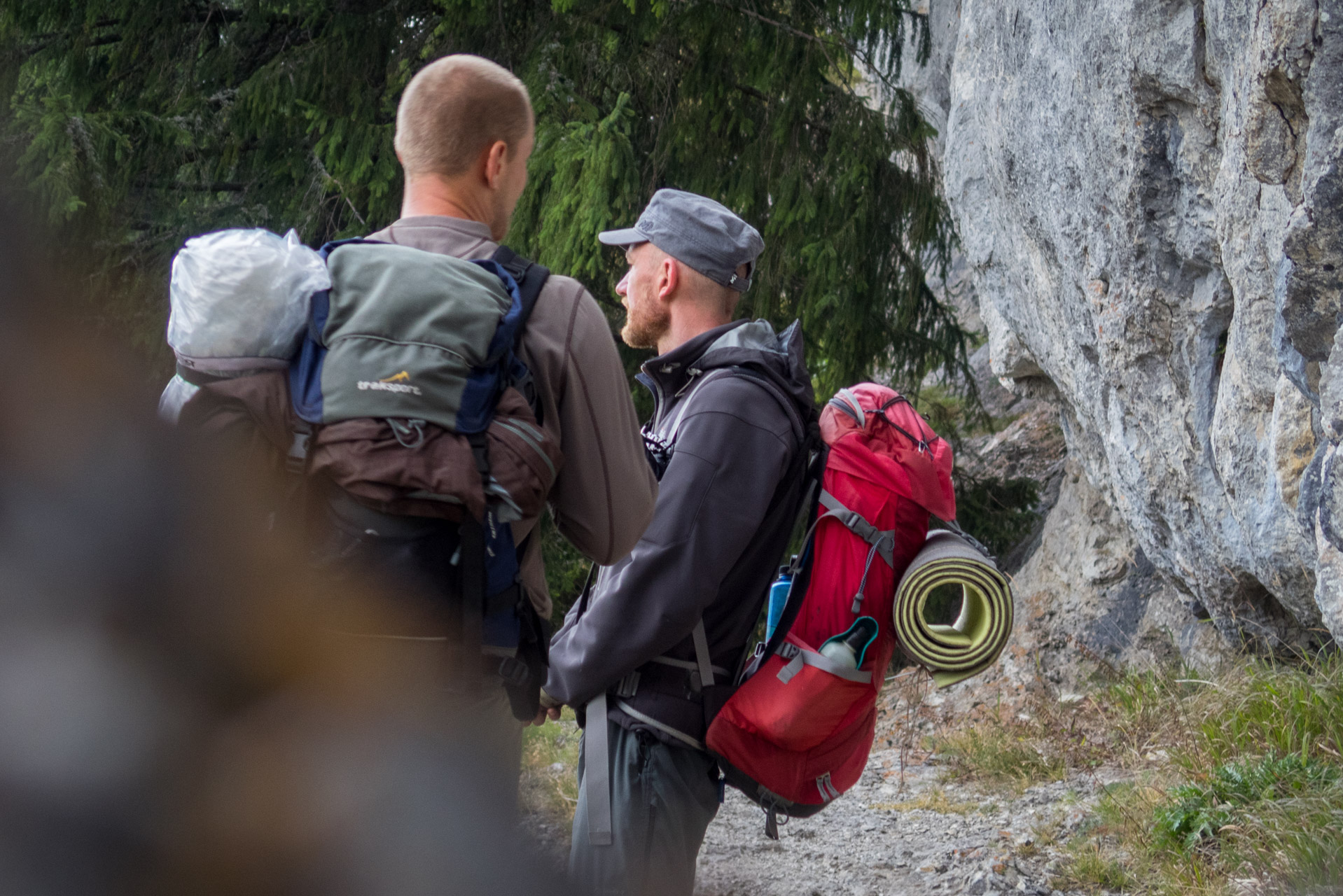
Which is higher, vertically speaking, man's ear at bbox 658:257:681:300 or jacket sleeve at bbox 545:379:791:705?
man's ear at bbox 658:257:681:300

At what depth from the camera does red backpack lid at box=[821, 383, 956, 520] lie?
107 inches

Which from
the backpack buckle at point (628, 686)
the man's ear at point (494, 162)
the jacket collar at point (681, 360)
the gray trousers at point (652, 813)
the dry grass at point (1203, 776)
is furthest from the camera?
the dry grass at point (1203, 776)

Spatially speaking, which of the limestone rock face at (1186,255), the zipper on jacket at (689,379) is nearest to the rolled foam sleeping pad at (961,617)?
the zipper on jacket at (689,379)

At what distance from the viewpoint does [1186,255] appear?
189 inches

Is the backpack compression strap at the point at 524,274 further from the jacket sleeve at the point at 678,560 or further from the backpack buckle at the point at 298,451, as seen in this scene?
the jacket sleeve at the point at 678,560

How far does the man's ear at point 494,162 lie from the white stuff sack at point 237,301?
1.76 feet

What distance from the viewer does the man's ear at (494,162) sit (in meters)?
1.96

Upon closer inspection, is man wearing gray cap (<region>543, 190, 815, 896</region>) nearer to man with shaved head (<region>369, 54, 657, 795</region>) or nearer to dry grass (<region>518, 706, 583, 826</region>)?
man with shaved head (<region>369, 54, 657, 795</region>)

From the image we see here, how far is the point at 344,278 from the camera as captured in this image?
159 cm

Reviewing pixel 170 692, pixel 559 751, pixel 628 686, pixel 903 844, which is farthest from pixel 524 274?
pixel 559 751

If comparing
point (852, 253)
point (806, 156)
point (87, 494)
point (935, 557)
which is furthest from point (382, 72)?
point (87, 494)

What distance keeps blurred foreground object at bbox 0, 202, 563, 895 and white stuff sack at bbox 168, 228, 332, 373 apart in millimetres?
1139

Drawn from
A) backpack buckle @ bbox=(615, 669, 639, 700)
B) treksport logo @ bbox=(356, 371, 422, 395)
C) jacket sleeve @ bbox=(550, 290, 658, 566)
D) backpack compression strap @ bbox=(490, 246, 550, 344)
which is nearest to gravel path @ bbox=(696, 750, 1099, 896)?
backpack buckle @ bbox=(615, 669, 639, 700)

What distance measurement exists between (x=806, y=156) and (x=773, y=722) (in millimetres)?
4844
